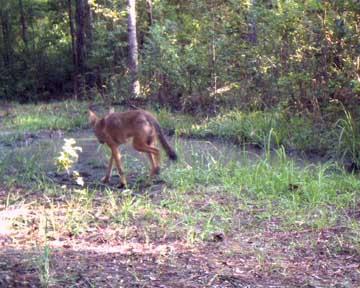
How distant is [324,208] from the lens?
24.4ft

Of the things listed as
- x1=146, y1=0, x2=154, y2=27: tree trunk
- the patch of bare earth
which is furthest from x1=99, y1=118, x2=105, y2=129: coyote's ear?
x1=146, y1=0, x2=154, y2=27: tree trunk

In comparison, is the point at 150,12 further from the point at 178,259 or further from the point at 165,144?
the point at 178,259

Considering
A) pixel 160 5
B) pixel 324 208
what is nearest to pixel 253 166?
pixel 324 208

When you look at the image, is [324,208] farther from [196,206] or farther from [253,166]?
[253,166]

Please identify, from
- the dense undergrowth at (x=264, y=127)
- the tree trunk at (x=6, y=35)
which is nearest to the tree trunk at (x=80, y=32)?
the tree trunk at (x=6, y=35)

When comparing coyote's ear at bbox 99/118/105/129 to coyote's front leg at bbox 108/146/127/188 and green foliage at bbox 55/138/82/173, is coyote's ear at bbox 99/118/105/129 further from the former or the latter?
green foliage at bbox 55/138/82/173

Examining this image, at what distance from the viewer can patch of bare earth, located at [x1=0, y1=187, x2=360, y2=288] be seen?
208 inches

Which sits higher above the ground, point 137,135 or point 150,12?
point 150,12

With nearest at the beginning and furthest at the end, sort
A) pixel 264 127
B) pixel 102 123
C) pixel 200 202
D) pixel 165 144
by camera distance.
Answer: pixel 200 202 → pixel 165 144 → pixel 102 123 → pixel 264 127

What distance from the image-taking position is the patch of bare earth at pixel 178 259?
5.27m

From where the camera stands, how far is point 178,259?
5797 millimetres

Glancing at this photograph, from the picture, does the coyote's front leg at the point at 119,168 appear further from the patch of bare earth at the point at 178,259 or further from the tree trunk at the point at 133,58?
the tree trunk at the point at 133,58

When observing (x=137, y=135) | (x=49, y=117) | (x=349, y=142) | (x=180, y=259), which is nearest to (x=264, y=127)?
(x=349, y=142)

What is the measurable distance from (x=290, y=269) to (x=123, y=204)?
260cm
